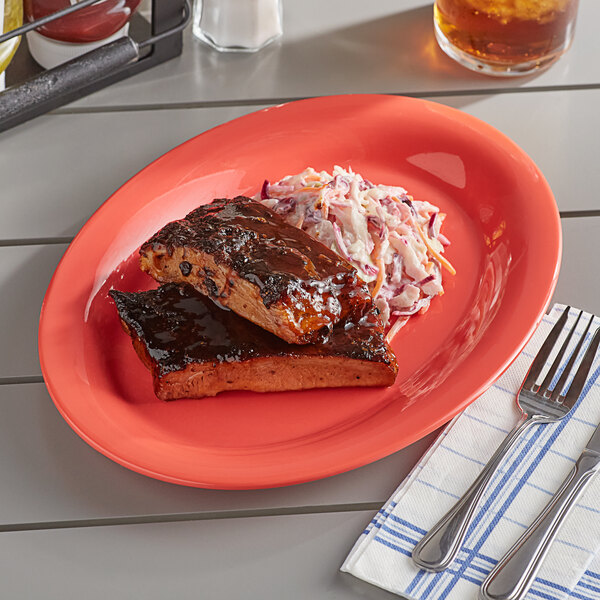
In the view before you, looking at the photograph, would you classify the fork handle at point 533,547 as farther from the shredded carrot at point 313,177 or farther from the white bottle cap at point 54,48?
the white bottle cap at point 54,48

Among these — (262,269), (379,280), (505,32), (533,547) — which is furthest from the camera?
(505,32)

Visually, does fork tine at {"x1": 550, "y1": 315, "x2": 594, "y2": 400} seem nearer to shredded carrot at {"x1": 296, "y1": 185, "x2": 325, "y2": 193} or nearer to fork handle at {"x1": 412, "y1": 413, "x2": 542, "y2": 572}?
fork handle at {"x1": 412, "y1": 413, "x2": 542, "y2": 572}

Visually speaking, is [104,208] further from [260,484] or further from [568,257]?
[568,257]

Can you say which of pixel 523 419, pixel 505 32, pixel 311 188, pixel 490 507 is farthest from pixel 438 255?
pixel 505 32

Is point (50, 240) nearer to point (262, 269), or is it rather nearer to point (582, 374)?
point (262, 269)

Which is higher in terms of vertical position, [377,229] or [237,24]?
[237,24]

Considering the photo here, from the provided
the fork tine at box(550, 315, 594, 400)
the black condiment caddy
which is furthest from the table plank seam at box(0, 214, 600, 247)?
the fork tine at box(550, 315, 594, 400)

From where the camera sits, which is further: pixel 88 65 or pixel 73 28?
pixel 73 28
